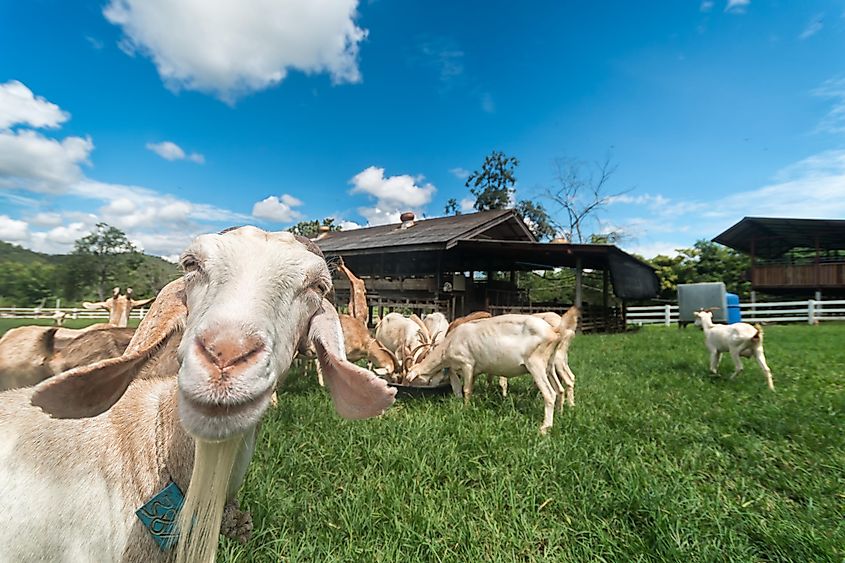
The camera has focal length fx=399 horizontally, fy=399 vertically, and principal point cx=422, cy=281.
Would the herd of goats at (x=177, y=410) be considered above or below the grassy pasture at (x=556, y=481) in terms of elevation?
above

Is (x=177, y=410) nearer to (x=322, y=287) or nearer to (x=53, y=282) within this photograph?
(x=322, y=287)

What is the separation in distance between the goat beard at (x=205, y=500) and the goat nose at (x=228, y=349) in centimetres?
27

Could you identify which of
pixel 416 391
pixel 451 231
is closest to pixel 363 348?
pixel 416 391

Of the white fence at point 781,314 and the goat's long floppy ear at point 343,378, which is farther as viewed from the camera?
the white fence at point 781,314

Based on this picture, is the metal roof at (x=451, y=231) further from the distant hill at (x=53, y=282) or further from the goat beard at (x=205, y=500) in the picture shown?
the distant hill at (x=53, y=282)

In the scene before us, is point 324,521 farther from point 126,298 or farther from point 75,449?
point 126,298

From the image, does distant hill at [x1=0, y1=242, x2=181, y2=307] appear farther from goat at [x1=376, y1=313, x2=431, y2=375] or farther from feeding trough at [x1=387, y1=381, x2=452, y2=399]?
feeding trough at [x1=387, y1=381, x2=452, y2=399]

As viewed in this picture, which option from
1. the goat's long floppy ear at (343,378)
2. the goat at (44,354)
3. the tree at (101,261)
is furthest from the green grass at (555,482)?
the tree at (101,261)

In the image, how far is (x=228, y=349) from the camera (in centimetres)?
103

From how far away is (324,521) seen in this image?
8.93 ft


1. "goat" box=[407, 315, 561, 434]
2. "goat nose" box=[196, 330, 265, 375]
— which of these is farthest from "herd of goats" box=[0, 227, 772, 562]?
"goat" box=[407, 315, 561, 434]

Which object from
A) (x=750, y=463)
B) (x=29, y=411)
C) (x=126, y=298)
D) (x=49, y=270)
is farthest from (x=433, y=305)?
(x=49, y=270)

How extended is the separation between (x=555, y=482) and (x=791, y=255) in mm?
30317

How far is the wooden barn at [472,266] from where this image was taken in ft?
45.6
